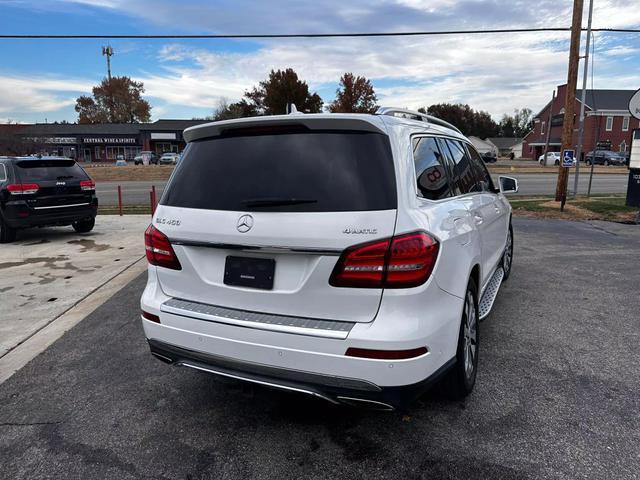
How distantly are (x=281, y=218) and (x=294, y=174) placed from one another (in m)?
0.27

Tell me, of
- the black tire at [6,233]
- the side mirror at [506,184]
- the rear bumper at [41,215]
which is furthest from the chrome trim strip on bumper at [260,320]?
the black tire at [6,233]

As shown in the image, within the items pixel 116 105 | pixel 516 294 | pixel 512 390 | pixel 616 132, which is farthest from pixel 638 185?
pixel 116 105

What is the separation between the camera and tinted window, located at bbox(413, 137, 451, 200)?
2.76 meters

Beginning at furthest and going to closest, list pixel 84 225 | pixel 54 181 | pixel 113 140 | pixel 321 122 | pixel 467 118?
pixel 467 118
pixel 113 140
pixel 84 225
pixel 54 181
pixel 321 122

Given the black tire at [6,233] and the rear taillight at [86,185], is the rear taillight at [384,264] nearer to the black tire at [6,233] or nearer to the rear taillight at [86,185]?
the rear taillight at [86,185]

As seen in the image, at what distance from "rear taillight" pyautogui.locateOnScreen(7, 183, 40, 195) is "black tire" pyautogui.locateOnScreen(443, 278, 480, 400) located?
869cm

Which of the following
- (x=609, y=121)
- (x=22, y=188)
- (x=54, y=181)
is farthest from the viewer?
(x=609, y=121)

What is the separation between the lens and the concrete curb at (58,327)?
13.1ft

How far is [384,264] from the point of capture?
2367mm

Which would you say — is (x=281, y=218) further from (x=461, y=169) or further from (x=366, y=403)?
(x=461, y=169)

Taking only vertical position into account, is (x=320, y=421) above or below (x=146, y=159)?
below

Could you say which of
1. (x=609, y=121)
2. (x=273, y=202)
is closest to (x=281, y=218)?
(x=273, y=202)

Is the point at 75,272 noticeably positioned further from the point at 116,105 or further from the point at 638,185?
the point at 116,105

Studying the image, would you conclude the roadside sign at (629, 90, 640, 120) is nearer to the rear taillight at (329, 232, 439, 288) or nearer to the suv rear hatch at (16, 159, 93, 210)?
the rear taillight at (329, 232, 439, 288)
